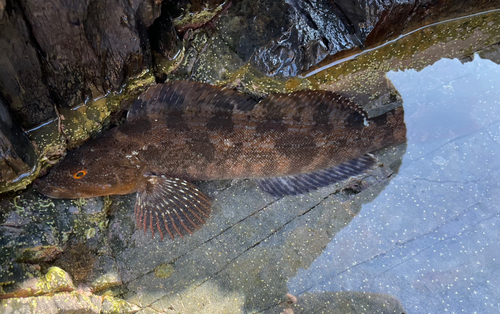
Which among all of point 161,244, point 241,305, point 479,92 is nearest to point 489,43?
point 479,92

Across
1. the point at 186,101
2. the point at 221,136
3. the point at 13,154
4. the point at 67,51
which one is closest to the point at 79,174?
the point at 13,154

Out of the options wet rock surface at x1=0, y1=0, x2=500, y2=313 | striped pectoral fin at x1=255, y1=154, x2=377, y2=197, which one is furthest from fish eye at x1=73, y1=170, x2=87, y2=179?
striped pectoral fin at x1=255, y1=154, x2=377, y2=197

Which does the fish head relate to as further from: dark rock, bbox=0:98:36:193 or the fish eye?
dark rock, bbox=0:98:36:193

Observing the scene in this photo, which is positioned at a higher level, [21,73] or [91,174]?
[21,73]

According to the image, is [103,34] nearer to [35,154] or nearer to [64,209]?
[35,154]

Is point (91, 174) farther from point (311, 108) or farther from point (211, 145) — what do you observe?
point (311, 108)

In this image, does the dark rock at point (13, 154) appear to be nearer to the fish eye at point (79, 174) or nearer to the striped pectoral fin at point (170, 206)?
the fish eye at point (79, 174)

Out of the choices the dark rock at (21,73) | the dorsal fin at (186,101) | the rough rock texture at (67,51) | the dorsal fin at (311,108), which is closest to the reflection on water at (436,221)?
the dorsal fin at (311,108)
